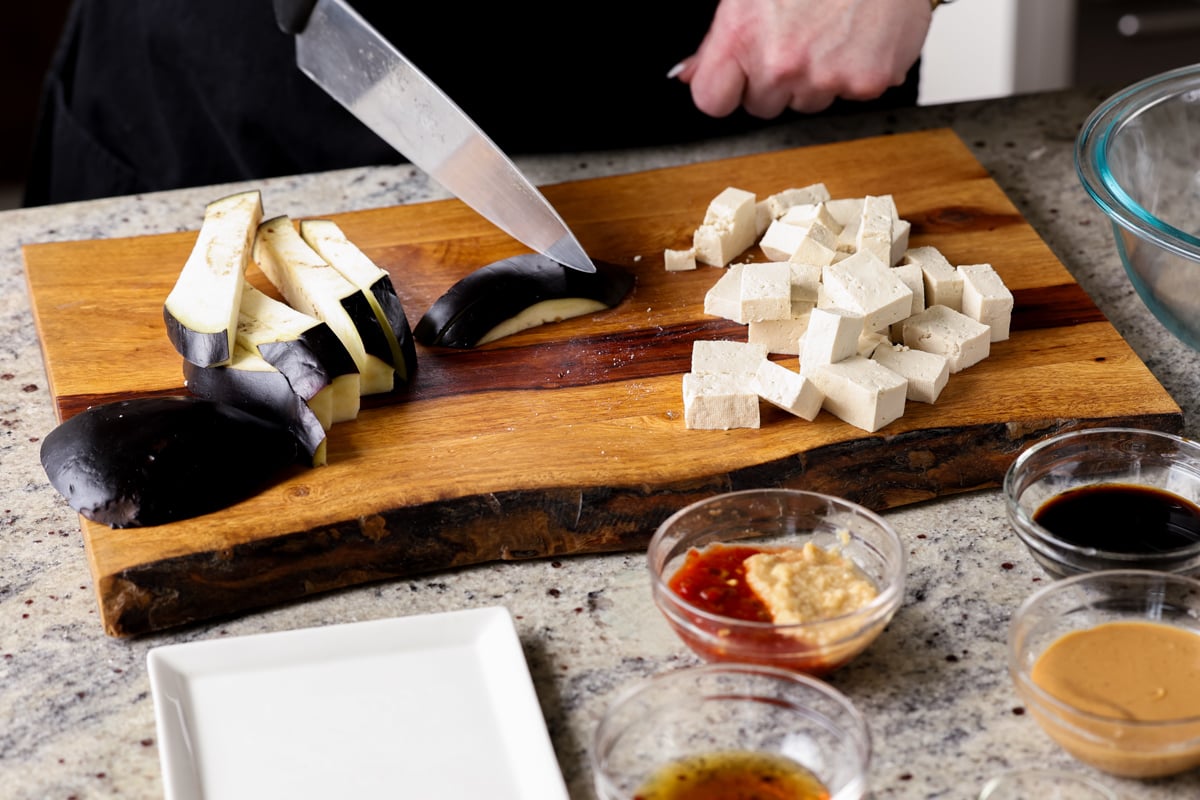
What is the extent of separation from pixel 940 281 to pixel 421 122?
96 centimetres

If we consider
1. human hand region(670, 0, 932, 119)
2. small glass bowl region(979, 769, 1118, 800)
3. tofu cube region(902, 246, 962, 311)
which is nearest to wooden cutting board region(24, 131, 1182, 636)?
tofu cube region(902, 246, 962, 311)

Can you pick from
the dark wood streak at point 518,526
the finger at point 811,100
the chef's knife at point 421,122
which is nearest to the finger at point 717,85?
the finger at point 811,100

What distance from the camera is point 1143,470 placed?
1894 millimetres

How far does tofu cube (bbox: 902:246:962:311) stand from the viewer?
2.24 meters

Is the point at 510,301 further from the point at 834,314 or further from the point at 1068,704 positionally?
the point at 1068,704

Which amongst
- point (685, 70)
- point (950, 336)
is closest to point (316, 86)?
point (685, 70)

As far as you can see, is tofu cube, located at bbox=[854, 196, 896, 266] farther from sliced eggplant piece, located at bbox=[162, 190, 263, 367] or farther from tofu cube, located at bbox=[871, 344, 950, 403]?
sliced eggplant piece, located at bbox=[162, 190, 263, 367]

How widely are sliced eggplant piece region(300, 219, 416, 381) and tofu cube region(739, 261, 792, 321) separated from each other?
554 mm

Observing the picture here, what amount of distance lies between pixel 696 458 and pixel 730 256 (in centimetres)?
63

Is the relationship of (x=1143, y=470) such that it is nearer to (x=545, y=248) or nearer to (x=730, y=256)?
(x=730, y=256)

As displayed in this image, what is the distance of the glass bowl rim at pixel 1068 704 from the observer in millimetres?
1396

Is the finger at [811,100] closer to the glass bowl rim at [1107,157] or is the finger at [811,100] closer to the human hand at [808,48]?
→ the human hand at [808,48]

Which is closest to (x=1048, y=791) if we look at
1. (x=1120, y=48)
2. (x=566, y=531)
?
(x=566, y=531)

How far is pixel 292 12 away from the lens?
92.4 inches
